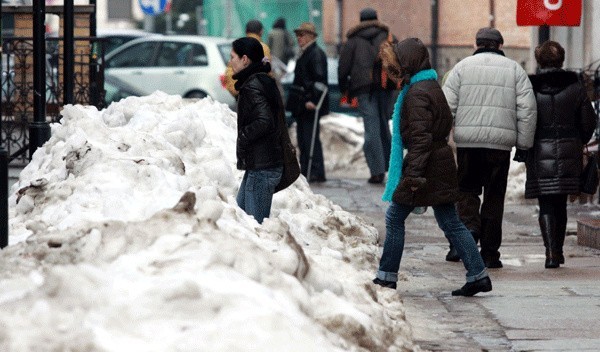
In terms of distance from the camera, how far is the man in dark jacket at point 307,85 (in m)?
16.6

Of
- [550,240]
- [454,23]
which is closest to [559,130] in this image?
[550,240]

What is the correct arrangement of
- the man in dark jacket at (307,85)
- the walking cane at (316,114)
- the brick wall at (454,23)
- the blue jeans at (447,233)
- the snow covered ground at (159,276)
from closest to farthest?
the snow covered ground at (159,276) < the blue jeans at (447,233) < the man in dark jacket at (307,85) < the walking cane at (316,114) < the brick wall at (454,23)

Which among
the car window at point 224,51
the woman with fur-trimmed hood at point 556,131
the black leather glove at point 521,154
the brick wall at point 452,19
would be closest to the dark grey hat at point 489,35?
the woman with fur-trimmed hood at point 556,131

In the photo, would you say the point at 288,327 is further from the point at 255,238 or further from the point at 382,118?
the point at 382,118

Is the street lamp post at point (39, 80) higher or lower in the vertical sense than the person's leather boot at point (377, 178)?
higher

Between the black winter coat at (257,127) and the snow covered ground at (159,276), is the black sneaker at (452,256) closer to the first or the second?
the black winter coat at (257,127)

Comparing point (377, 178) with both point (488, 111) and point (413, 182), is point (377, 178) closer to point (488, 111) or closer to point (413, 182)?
point (488, 111)

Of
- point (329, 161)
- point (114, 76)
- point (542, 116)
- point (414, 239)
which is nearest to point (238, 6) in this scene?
point (114, 76)

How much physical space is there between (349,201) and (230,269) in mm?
9349

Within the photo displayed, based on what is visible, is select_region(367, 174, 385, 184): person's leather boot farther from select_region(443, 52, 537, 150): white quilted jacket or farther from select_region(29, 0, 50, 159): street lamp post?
select_region(443, 52, 537, 150): white quilted jacket

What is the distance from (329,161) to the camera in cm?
1947

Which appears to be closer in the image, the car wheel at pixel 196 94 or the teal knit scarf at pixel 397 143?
the teal knit scarf at pixel 397 143

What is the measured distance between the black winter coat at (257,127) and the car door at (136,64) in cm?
1546

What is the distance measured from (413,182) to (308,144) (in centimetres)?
850
